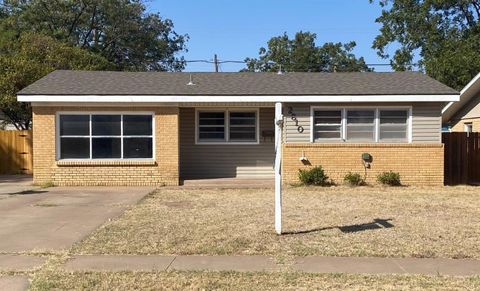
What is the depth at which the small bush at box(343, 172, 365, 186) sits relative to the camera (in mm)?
16422

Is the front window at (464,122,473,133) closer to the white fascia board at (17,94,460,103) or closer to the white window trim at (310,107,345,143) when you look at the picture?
the white fascia board at (17,94,460,103)

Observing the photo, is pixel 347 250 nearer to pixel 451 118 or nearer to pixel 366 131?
pixel 366 131

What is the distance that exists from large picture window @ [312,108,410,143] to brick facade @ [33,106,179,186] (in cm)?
462

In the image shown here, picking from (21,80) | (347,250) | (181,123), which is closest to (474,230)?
(347,250)

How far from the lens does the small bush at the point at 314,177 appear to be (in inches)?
641

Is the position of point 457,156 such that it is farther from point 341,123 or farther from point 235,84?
point 235,84

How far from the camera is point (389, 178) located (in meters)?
16.5

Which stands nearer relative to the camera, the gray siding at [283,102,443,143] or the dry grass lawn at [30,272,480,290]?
the dry grass lawn at [30,272,480,290]

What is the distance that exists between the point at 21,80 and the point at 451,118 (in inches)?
739

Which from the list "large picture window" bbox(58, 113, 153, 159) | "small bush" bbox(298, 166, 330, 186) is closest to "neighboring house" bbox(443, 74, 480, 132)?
"small bush" bbox(298, 166, 330, 186)

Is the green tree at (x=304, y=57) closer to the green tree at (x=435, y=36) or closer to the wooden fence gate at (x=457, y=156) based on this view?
the green tree at (x=435, y=36)

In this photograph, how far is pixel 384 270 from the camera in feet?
21.9

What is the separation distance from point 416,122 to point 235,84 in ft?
19.9

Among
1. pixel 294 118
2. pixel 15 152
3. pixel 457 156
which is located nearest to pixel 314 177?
pixel 294 118
